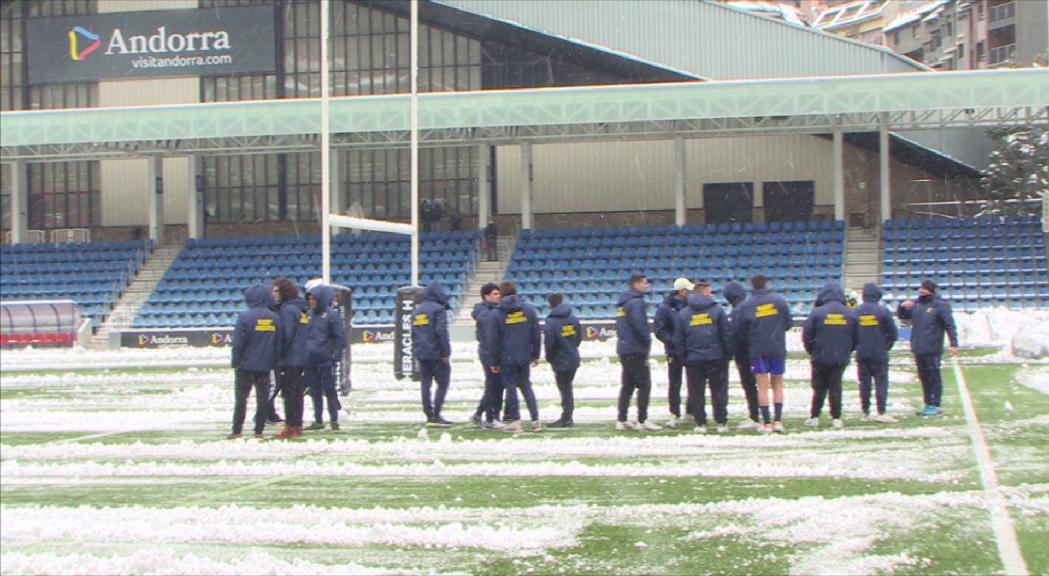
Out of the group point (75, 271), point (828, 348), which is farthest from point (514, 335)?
point (75, 271)

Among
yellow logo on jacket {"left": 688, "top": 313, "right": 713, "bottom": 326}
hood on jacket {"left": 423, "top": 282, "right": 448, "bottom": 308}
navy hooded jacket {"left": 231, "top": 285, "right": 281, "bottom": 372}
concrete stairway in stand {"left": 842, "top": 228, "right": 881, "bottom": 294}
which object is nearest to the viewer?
yellow logo on jacket {"left": 688, "top": 313, "right": 713, "bottom": 326}

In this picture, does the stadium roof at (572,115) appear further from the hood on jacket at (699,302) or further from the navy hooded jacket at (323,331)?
the hood on jacket at (699,302)

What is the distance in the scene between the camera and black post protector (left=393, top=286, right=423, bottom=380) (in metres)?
19.0

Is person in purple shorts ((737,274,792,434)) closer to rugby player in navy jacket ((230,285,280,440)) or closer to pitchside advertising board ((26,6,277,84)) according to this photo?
rugby player in navy jacket ((230,285,280,440))

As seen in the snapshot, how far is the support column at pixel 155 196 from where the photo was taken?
4031cm

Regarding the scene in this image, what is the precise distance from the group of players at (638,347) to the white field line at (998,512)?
61.8 inches

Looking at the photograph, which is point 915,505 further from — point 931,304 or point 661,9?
point 661,9

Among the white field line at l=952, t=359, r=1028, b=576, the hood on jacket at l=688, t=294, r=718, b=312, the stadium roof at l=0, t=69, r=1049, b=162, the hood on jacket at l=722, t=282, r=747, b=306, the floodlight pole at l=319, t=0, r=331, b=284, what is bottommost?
the white field line at l=952, t=359, r=1028, b=576

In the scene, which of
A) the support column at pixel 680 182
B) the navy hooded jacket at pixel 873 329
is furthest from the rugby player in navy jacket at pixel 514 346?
the support column at pixel 680 182

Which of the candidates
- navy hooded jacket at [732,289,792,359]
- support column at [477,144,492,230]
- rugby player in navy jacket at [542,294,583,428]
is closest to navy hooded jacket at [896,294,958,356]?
navy hooded jacket at [732,289,792,359]

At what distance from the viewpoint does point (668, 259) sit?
35.8 metres

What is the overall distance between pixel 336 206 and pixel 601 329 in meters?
11.4

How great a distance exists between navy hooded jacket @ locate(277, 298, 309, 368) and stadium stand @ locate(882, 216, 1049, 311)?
72.3ft

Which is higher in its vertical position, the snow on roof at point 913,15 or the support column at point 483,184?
the snow on roof at point 913,15
